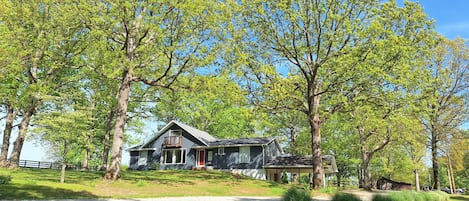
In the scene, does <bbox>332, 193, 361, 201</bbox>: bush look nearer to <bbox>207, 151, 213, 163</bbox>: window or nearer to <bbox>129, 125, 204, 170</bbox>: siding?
<bbox>207, 151, 213, 163</bbox>: window

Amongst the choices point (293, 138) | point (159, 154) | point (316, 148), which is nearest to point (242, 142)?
point (159, 154)

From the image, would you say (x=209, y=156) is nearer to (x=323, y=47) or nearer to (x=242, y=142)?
(x=242, y=142)

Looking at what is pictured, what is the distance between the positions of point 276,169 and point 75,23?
85.3 feet

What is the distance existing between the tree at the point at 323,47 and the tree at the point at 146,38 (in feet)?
10.4

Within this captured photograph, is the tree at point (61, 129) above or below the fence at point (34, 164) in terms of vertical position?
above

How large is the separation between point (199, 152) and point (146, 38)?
882 inches

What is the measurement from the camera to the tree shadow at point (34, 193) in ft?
37.0

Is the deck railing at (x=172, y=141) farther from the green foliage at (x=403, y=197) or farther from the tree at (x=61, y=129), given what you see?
the green foliage at (x=403, y=197)

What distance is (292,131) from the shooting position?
47562 millimetres

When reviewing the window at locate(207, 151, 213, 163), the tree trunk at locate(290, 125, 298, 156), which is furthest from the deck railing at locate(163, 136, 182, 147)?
the tree trunk at locate(290, 125, 298, 156)

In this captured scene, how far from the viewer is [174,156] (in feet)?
136

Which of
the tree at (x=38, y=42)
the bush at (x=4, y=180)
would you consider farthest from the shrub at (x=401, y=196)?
the tree at (x=38, y=42)

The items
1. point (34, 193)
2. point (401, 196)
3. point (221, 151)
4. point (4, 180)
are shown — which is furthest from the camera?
point (221, 151)

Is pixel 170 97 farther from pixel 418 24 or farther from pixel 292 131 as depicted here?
pixel 292 131
